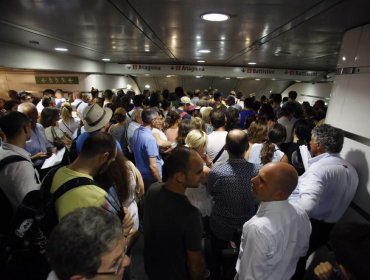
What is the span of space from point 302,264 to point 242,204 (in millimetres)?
978

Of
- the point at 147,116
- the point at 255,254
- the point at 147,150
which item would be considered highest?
the point at 147,116

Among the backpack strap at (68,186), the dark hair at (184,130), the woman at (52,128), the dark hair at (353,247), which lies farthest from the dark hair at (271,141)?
the woman at (52,128)

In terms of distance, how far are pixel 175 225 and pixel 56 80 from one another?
34.3 ft

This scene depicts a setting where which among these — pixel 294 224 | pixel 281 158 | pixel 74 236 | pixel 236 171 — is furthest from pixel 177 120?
pixel 74 236

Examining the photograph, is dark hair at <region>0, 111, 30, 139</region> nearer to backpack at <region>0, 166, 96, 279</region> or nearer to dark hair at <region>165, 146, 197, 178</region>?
backpack at <region>0, 166, 96, 279</region>

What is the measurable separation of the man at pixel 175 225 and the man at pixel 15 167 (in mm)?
1076

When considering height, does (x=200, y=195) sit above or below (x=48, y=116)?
below

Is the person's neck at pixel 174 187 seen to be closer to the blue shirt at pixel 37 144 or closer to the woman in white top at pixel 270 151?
the woman in white top at pixel 270 151

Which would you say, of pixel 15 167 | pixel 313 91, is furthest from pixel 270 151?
pixel 313 91

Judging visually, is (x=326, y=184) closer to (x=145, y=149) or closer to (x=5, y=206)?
(x=145, y=149)

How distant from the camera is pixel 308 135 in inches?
134

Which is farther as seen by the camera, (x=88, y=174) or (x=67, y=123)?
(x=67, y=123)

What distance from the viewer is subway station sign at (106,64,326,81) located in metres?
10.8

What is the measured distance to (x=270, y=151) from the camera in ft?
9.70
